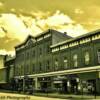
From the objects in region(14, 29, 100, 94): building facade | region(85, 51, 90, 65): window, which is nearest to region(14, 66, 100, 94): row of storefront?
region(14, 29, 100, 94): building facade

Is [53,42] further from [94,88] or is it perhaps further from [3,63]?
[3,63]

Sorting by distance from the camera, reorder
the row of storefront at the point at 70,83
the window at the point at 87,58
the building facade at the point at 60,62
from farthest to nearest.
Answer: the window at the point at 87,58 < the building facade at the point at 60,62 < the row of storefront at the point at 70,83

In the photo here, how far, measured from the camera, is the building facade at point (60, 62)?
32.8 m

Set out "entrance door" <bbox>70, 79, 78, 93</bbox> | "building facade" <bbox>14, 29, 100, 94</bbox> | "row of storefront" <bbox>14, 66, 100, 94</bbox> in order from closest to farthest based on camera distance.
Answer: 1. "row of storefront" <bbox>14, 66, 100, 94</bbox>
2. "building facade" <bbox>14, 29, 100, 94</bbox>
3. "entrance door" <bbox>70, 79, 78, 93</bbox>

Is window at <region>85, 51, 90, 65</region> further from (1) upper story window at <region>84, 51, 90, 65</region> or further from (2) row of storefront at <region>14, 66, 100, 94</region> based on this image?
(2) row of storefront at <region>14, 66, 100, 94</region>

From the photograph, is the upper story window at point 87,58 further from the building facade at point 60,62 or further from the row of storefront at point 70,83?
the row of storefront at point 70,83

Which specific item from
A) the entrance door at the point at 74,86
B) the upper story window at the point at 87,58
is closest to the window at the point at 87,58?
the upper story window at the point at 87,58

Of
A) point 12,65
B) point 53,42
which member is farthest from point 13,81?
point 53,42

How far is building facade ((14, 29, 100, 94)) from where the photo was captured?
32756 millimetres

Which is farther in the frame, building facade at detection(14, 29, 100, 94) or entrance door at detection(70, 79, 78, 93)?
entrance door at detection(70, 79, 78, 93)

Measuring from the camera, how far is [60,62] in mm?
39906

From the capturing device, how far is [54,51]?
42000 mm

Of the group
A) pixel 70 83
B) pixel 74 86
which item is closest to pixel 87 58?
pixel 74 86

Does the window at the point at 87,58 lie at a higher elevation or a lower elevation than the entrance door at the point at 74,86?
higher
